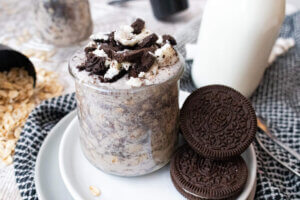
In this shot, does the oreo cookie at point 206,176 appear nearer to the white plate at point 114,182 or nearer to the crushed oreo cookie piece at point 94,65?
the white plate at point 114,182

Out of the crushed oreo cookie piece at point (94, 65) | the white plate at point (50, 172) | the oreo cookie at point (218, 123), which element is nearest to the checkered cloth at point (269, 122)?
the white plate at point (50, 172)

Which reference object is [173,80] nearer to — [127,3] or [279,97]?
[279,97]

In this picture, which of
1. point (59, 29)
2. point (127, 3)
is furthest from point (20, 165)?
point (127, 3)

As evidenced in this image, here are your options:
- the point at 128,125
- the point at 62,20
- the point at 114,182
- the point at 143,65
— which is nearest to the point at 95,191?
the point at 114,182

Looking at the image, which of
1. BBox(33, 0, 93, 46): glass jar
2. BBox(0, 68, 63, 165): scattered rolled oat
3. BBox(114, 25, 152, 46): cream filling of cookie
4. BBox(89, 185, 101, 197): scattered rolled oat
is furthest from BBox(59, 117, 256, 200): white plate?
BBox(33, 0, 93, 46): glass jar

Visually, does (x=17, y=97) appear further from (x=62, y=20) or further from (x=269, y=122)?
(x=269, y=122)
